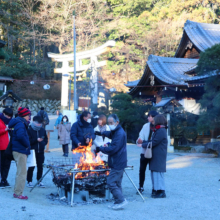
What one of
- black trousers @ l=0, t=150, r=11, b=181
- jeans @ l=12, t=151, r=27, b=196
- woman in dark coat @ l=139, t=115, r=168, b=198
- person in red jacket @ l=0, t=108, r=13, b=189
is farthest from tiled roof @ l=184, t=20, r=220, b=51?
jeans @ l=12, t=151, r=27, b=196

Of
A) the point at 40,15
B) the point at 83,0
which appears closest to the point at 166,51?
the point at 83,0

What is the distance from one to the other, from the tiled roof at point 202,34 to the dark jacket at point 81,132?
13.9 meters

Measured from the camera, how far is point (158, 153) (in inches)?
239

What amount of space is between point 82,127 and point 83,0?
2914cm

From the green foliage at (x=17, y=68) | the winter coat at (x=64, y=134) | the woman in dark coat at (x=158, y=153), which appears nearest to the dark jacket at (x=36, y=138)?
the woman in dark coat at (x=158, y=153)

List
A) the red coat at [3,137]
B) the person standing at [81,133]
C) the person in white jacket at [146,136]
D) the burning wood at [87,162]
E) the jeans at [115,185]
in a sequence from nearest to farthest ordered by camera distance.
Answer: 1. the jeans at [115,185]
2. the burning wood at [87,162]
3. the person in white jacket at [146,136]
4. the person standing at [81,133]
5. the red coat at [3,137]

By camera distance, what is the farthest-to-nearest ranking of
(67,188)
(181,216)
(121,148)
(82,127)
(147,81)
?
(147,81)
(82,127)
(67,188)
(121,148)
(181,216)

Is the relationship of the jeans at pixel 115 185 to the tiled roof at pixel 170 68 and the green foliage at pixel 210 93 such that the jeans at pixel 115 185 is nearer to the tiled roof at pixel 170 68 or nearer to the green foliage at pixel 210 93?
the green foliage at pixel 210 93

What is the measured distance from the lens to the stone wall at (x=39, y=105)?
32.8 meters

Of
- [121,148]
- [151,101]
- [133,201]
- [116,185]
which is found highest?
[151,101]

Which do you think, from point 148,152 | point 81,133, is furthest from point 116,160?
point 81,133

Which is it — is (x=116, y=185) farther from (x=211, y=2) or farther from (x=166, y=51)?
(x=211, y=2)

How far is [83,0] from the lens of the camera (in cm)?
→ 3334

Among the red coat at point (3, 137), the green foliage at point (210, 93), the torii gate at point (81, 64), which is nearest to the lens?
the red coat at point (3, 137)
